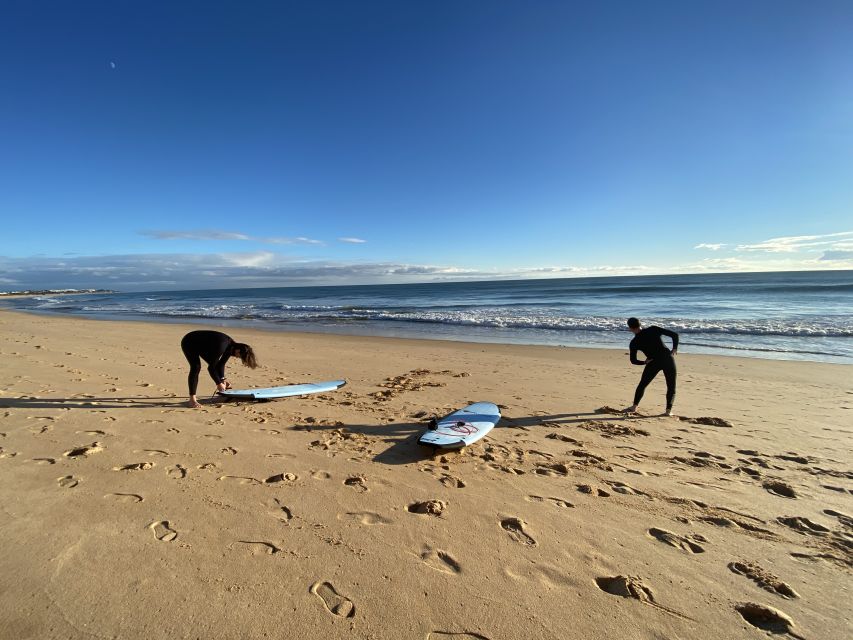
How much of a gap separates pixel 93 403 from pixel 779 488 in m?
8.95

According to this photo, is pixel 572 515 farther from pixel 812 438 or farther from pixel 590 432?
pixel 812 438

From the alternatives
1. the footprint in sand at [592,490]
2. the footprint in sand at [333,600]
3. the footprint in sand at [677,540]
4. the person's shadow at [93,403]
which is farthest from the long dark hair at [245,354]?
the footprint in sand at [677,540]

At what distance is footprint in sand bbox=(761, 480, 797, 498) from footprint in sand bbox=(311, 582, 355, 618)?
Result: 4.10 meters

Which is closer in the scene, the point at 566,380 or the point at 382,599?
the point at 382,599

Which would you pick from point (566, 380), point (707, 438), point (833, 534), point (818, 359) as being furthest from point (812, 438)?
point (818, 359)

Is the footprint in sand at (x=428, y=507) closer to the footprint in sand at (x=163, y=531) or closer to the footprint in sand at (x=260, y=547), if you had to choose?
the footprint in sand at (x=260, y=547)

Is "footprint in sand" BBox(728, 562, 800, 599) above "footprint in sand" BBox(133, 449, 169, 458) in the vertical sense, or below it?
below

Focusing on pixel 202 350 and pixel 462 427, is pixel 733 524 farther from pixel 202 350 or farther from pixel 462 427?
pixel 202 350

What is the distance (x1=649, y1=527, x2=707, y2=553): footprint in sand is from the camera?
2.83m

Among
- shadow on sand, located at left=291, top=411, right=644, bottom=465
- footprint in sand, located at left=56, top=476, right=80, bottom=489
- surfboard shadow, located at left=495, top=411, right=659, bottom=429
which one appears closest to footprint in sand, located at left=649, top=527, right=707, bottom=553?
shadow on sand, located at left=291, top=411, right=644, bottom=465

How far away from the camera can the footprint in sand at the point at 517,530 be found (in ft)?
9.39

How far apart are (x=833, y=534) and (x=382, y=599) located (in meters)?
3.63

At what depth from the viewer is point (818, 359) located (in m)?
10.5

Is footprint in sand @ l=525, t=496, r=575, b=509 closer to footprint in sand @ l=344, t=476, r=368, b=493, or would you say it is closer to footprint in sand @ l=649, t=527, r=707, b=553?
footprint in sand @ l=649, t=527, r=707, b=553
